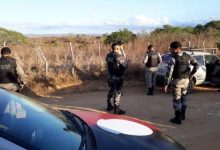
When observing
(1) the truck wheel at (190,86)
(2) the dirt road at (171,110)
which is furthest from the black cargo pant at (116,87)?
(1) the truck wheel at (190,86)

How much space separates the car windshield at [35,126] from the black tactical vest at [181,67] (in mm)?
5218

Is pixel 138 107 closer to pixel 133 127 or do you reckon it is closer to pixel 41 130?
pixel 133 127

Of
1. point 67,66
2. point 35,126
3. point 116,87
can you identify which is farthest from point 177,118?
point 67,66

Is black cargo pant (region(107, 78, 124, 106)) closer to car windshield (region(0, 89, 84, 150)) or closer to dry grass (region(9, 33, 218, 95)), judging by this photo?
dry grass (region(9, 33, 218, 95))

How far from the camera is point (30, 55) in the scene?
16.3 m

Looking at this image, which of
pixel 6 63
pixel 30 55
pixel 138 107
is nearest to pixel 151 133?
pixel 6 63

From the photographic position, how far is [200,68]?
14500 millimetres

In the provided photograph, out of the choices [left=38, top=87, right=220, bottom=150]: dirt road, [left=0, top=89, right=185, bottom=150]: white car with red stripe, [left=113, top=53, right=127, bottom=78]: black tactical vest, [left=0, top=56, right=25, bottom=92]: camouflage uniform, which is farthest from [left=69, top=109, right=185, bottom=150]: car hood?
[left=113, top=53, right=127, bottom=78]: black tactical vest

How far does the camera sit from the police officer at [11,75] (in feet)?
27.9

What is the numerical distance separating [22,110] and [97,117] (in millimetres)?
916

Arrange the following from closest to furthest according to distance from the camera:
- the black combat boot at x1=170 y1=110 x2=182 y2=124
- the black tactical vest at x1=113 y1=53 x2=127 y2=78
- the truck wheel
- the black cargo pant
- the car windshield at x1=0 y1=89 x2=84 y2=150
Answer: the car windshield at x1=0 y1=89 x2=84 y2=150, the black combat boot at x1=170 y1=110 x2=182 y2=124, the black tactical vest at x1=113 y1=53 x2=127 y2=78, the black cargo pant, the truck wheel

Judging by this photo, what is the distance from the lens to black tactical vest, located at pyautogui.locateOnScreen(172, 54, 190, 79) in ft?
29.4

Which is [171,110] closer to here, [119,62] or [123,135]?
[119,62]

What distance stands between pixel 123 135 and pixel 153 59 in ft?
33.2
